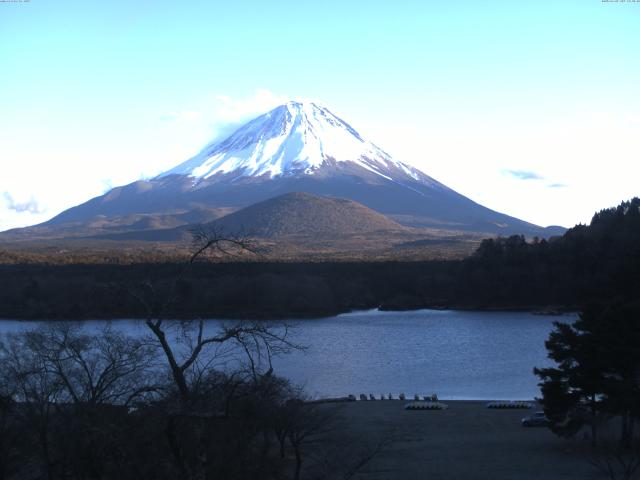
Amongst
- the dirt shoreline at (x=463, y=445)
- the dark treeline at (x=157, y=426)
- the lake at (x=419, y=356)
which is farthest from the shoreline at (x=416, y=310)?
the dark treeline at (x=157, y=426)

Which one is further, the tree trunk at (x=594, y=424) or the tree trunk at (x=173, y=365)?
the tree trunk at (x=594, y=424)

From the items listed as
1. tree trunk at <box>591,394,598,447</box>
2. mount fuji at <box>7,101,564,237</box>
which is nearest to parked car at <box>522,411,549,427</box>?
tree trunk at <box>591,394,598,447</box>

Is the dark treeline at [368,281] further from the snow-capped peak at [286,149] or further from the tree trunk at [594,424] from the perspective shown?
the snow-capped peak at [286,149]

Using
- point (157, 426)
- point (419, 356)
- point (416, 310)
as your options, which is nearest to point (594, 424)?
point (157, 426)

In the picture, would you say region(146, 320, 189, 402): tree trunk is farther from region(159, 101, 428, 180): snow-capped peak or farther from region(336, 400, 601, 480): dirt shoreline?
region(159, 101, 428, 180): snow-capped peak

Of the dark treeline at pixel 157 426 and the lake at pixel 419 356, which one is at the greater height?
the dark treeline at pixel 157 426

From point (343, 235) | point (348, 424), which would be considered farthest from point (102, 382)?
Result: point (343, 235)

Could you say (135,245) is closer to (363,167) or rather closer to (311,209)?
(311,209)
